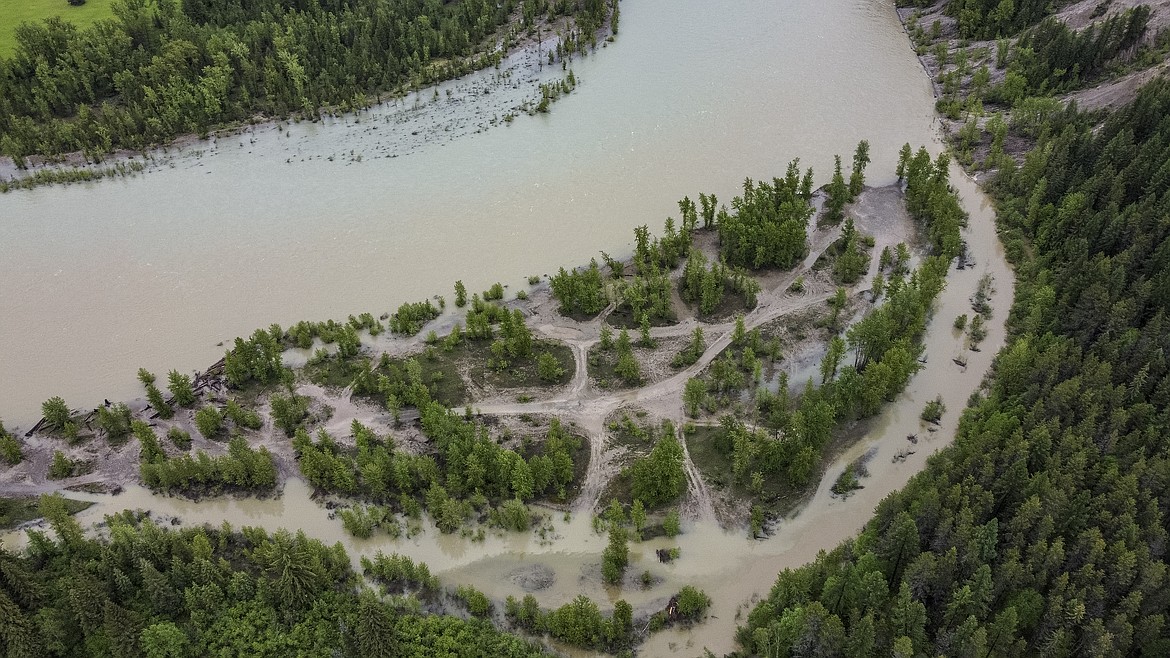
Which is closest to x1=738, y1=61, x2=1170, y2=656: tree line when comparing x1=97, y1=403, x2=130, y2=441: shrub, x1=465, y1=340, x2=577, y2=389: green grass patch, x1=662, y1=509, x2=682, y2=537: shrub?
x1=662, y1=509, x2=682, y2=537: shrub

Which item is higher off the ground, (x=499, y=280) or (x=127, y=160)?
(x=127, y=160)

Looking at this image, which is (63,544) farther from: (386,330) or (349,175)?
(349,175)

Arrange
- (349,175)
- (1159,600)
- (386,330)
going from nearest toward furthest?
(1159,600) < (386,330) < (349,175)

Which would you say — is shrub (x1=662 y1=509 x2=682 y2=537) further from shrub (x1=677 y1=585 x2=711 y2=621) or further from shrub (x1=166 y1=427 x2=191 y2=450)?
shrub (x1=166 y1=427 x2=191 y2=450)

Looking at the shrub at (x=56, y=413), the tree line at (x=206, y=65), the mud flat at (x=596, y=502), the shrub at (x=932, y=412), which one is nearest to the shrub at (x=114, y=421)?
the mud flat at (x=596, y=502)

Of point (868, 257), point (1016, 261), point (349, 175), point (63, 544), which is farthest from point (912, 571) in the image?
point (349, 175)

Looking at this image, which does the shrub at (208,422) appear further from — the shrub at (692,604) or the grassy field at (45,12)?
the grassy field at (45,12)

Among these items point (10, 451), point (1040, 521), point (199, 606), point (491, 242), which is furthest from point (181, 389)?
point (1040, 521)
